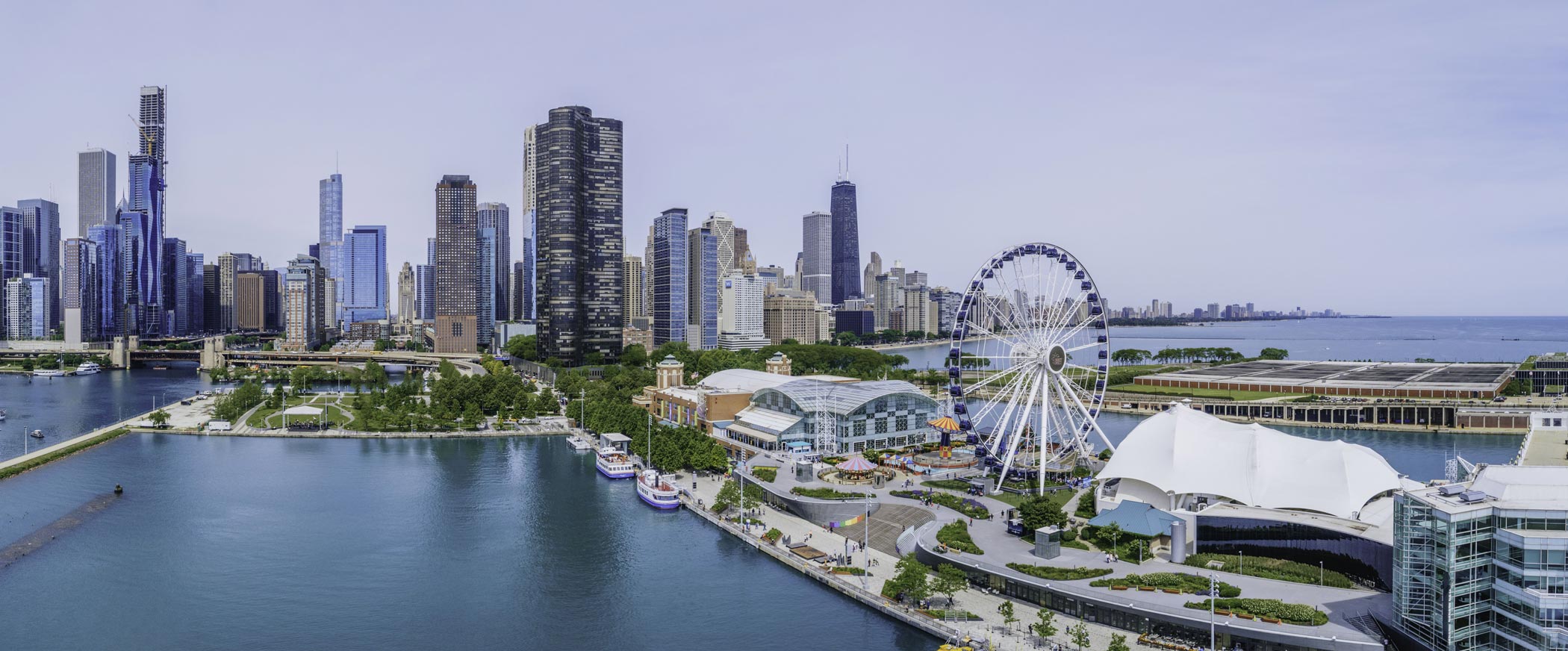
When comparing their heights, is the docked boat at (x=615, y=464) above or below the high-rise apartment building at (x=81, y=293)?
below

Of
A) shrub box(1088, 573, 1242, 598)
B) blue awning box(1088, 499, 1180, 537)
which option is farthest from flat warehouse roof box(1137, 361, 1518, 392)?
shrub box(1088, 573, 1242, 598)

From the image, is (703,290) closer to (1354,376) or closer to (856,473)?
(1354,376)

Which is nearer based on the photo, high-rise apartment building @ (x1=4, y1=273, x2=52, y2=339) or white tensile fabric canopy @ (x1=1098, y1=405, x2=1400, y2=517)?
white tensile fabric canopy @ (x1=1098, y1=405, x2=1400, y2=517)

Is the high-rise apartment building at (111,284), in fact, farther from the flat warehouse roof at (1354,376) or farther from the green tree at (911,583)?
the green tree at (911,583)

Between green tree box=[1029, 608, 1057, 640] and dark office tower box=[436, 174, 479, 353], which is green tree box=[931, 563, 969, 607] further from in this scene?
dark office tower box=[436, 174, 479, 353]

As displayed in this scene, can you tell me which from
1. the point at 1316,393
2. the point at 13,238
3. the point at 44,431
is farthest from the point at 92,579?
the point at 13,238

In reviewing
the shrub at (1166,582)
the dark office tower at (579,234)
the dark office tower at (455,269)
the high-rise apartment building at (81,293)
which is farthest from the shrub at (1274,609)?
the high-rise apartment building at (81,293)
